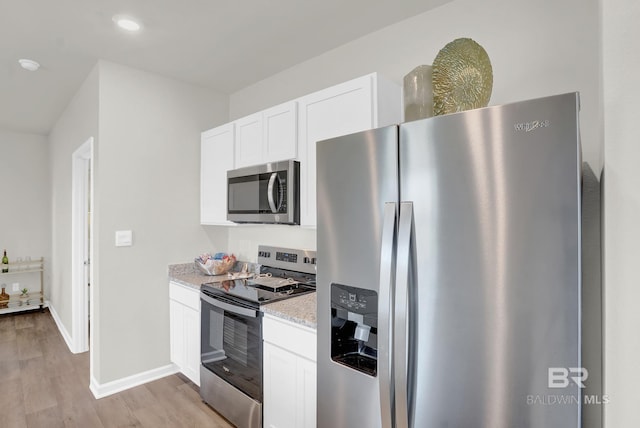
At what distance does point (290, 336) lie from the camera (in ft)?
5.81

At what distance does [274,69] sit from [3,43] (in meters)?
1.89

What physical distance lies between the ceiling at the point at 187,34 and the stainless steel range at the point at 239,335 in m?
1.54

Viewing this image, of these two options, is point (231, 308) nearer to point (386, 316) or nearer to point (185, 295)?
point (185, 295)

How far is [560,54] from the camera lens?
5.24 ft

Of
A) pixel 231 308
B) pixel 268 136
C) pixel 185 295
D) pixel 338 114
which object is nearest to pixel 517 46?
pixel 338 114

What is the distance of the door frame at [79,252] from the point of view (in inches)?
139

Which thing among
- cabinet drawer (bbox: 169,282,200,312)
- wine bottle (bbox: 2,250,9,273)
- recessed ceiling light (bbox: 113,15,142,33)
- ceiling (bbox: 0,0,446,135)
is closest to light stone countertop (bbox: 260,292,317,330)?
cabinet drawer (bbox: 169,282,200,312)

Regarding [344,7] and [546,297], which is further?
[344,7]

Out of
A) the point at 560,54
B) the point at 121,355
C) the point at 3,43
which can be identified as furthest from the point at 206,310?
the point at 560,54

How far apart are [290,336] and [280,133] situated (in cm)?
131

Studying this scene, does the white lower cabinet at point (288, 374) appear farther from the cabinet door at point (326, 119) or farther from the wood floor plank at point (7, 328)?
the wood floor plank at point (7, 328)

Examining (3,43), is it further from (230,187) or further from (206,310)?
(206,310)

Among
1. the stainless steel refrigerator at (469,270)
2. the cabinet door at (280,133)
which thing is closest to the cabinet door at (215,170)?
the cabinet door at (280,133)

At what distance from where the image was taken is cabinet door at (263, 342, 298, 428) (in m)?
1.77
